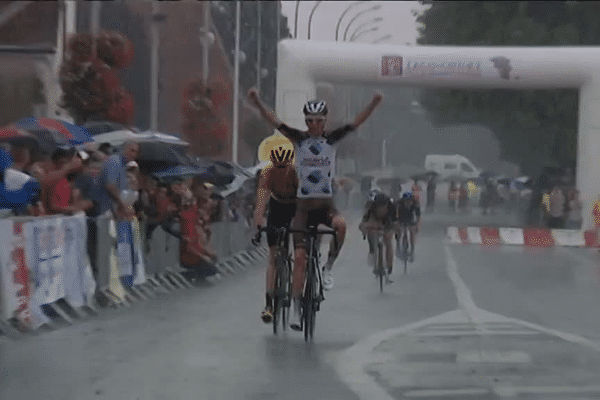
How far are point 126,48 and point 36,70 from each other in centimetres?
278

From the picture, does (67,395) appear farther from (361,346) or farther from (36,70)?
(36,70)

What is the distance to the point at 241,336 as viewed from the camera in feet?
37.4

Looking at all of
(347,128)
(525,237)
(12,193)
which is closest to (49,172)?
(12,193)

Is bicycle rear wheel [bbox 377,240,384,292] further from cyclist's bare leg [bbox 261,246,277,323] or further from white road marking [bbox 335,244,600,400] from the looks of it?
cyclist's bare leg [bbox 261,246,277,323]

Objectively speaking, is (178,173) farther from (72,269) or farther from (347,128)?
(347,128)

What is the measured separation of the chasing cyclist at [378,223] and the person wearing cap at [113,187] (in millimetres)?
3781

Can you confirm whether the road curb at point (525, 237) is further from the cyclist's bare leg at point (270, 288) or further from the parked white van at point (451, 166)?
the parked white van at point (451, 166)

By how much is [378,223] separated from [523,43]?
28.9 metres

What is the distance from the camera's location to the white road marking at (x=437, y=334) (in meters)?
8.18

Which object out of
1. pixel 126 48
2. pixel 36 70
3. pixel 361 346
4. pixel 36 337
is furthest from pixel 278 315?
pixel 36 70

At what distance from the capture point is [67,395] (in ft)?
26.5

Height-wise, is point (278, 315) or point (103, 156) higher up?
point (103, 156)

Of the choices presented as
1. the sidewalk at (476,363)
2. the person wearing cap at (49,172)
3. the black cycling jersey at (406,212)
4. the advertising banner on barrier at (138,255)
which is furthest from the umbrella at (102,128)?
the sidewalk at (476,363)

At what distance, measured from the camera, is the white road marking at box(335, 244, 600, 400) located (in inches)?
322
